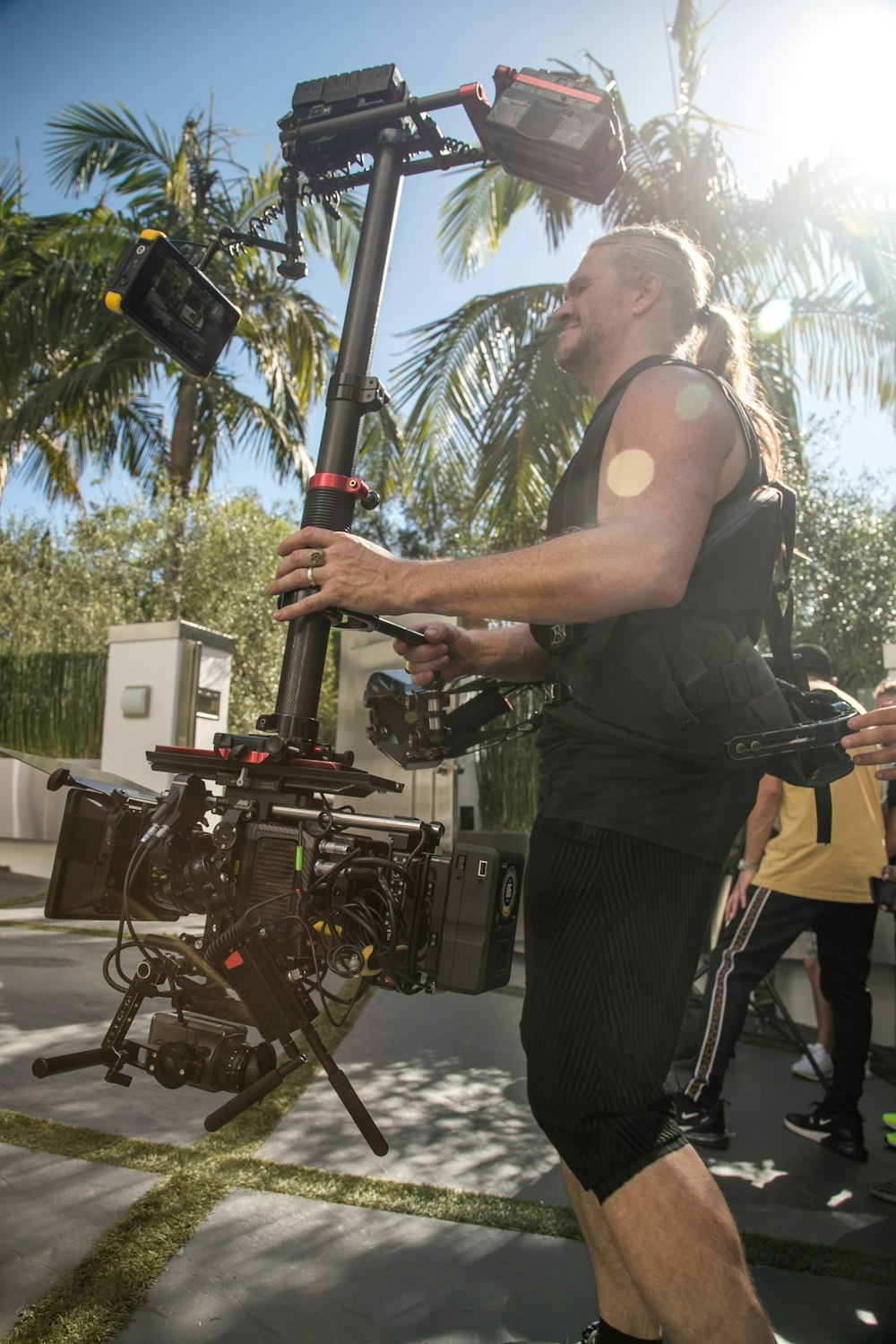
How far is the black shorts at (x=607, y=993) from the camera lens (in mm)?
1396

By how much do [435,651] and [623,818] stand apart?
24.6 inches

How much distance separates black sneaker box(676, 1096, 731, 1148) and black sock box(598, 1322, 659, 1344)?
187cm

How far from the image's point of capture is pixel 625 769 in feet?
4.99

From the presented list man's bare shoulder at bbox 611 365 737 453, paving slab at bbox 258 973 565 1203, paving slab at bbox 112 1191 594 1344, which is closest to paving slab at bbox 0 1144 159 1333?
paving slab at bbox 112 1191 594 1344

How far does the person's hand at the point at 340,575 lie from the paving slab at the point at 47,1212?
1.48 m

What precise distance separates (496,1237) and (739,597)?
1.74 m

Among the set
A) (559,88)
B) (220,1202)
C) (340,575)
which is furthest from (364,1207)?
(559,88)

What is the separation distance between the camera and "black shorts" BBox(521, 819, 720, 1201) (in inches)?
54.9

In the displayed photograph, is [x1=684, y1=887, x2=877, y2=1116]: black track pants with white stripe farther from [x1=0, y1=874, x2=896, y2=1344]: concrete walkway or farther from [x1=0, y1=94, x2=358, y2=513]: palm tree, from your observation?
[x1=0, y1=94, x2=358, y2=513]: palm tree

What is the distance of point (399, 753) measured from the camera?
1.94 m

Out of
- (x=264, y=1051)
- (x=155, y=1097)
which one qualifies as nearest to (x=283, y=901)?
(x=264, y=1051)

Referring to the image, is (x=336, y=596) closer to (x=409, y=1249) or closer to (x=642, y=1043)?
(x=642, y=1043)

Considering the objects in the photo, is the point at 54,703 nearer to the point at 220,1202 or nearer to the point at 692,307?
the point at 220,1202

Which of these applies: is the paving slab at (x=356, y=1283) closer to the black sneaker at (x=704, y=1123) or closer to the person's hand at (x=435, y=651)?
the black sneaker at (x=704, y=1123)
